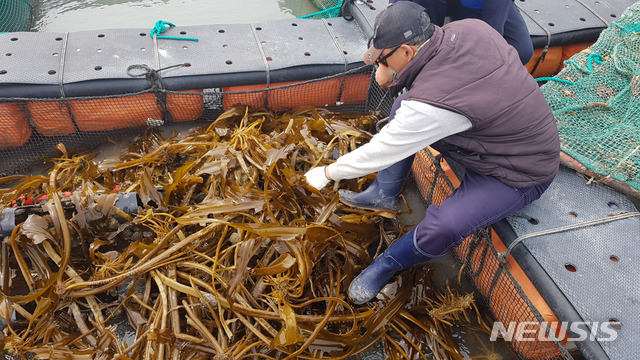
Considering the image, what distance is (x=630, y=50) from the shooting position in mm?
2486

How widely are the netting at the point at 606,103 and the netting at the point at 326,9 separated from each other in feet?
5.85

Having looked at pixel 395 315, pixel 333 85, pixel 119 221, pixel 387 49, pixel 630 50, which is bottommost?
pixel 395 315

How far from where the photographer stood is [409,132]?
1451mm

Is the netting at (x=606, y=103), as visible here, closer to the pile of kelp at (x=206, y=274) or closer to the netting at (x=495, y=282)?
the netting at (x=495, y=282)

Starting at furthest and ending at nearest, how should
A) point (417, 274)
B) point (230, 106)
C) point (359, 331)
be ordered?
1. point (230, 106)
2. point (417, 274)
3. point (359, 331)

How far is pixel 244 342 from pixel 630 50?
107 inches

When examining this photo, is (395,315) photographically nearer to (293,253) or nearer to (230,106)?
(293,253)

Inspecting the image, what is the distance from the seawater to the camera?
12.5ft

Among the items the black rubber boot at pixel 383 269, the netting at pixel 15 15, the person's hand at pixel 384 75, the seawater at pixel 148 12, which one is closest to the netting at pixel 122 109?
the person's hand at pixel 384 75

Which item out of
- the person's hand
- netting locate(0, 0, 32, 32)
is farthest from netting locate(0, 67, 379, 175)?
netting locate(0, 0, 32, 32)

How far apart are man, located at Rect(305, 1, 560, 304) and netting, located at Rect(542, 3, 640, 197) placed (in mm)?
537

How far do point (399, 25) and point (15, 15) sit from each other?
363 centimetres

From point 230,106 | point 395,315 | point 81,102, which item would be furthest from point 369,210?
point 81,102

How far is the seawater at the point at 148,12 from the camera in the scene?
3818 mm
